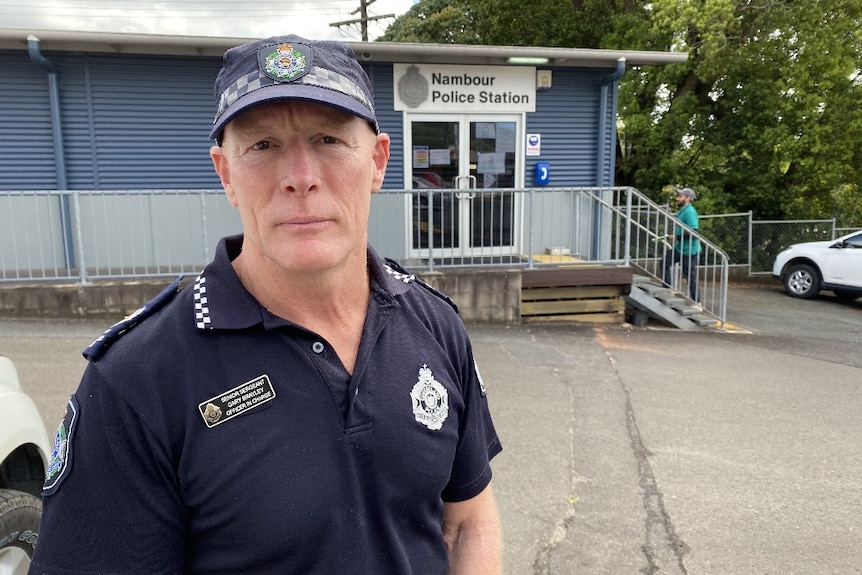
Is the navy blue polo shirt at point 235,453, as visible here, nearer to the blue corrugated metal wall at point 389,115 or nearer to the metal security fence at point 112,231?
the metal security fence at point 112,231

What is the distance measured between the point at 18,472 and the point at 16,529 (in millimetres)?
257

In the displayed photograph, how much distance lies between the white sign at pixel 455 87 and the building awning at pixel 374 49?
0.13 m

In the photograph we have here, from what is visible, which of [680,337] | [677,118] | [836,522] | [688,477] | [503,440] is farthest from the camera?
[677,118]

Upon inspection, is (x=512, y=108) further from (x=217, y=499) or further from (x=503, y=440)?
(x=217, y=499)

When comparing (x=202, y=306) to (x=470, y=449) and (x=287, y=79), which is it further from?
(x=470, y=449)

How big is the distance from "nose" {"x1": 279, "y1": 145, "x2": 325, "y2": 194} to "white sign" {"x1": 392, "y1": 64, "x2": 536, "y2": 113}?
8780 mm

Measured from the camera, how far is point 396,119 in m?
9.77

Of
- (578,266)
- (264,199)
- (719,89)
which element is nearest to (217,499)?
(264,199)

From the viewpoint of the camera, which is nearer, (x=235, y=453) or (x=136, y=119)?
(x=235, y=453)

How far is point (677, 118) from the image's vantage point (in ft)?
46.5

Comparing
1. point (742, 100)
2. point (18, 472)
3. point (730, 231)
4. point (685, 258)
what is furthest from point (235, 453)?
point (742, 100)

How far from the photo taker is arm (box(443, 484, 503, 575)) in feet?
4.94

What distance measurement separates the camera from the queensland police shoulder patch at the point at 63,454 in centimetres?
105

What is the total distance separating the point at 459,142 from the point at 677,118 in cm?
676
